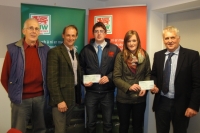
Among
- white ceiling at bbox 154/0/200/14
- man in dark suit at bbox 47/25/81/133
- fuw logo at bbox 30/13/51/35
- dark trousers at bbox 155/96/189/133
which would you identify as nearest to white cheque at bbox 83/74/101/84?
man in dark suit at bbox 47/25/81/133

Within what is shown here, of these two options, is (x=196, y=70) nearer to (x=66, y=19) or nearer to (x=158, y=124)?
(x=158, y=124)

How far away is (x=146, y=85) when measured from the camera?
7.34ft

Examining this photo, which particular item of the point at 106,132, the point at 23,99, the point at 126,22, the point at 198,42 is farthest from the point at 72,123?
the point at 198,42

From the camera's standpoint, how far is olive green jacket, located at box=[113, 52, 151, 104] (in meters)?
2.32

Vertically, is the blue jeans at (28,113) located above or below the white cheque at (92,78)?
below

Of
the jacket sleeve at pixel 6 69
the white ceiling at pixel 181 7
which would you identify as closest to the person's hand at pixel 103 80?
the jacket sleeve at pixel 6 69

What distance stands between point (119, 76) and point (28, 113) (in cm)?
120

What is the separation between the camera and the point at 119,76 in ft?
7.76

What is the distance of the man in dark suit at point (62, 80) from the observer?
2.25 meters

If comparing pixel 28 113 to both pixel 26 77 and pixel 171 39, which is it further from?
pixel 171 39


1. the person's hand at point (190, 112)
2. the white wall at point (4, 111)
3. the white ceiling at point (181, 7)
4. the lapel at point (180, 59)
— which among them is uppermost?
the white ceiling at point (181, 7)

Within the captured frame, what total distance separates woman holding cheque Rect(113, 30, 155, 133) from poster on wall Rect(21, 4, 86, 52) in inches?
49.7

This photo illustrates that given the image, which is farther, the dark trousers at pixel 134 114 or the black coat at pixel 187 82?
the dark trousers at pixel 134 114

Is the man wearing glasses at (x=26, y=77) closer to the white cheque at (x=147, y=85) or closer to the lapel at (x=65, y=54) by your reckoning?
the lapel at (x=65, y=54)
